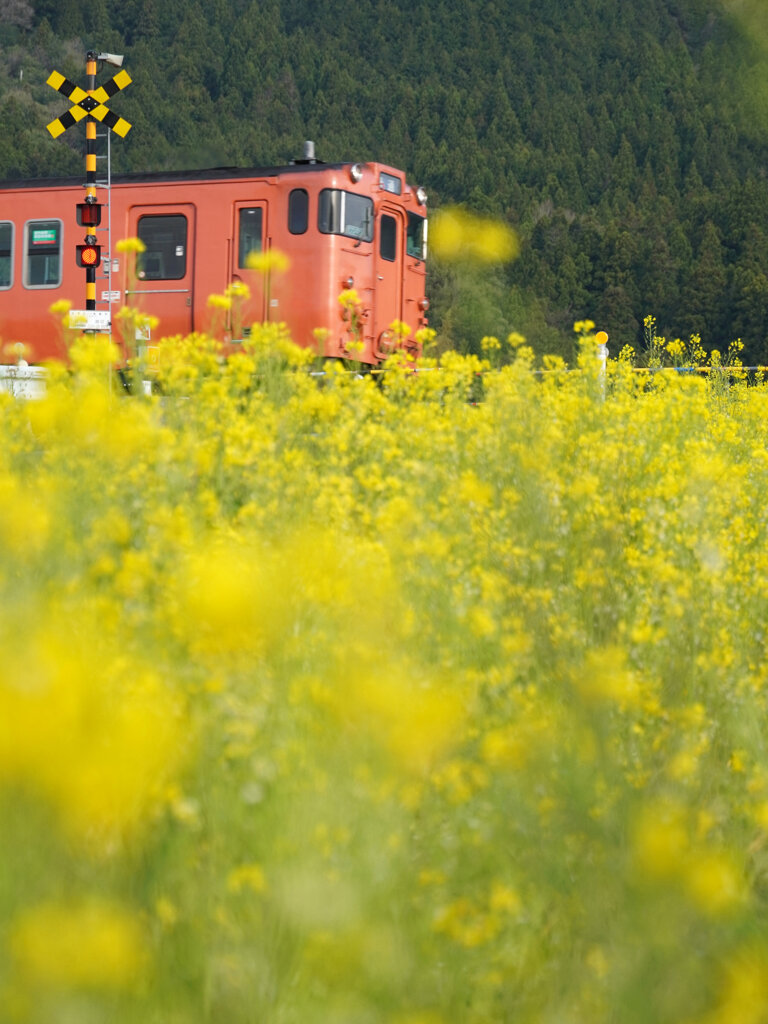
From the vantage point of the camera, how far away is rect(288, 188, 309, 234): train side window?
13523 millimetres

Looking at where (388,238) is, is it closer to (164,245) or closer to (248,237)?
(248,237)

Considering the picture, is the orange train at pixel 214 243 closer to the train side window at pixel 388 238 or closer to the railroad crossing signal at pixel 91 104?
the train side window at pixel 388 238

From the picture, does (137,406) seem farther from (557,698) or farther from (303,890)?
(303,890)

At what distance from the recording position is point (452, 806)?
7.31 ft

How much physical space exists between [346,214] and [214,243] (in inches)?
54.8

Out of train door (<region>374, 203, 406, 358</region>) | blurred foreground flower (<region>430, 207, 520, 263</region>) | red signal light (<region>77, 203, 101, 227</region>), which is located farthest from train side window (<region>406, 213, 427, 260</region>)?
blurred foreground flower (<region>430, 207, 520, 263</region>)

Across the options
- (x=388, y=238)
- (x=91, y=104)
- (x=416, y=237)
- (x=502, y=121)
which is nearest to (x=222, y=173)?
(x=91, y=104)

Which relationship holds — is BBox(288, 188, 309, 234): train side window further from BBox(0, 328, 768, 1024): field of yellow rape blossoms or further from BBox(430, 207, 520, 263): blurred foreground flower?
BBox(430, 207, 520, 263): blurred foreground flower

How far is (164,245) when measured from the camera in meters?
13.8

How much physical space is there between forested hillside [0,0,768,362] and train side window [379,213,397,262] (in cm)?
2500

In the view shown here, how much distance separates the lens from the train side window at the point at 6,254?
14.5 metres

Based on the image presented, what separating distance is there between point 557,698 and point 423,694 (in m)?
0.50

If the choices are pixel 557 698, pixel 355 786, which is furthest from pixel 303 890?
pixel 557 698

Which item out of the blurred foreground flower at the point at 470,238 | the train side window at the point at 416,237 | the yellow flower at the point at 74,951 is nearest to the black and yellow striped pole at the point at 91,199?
the train side window at the point at 416,237
